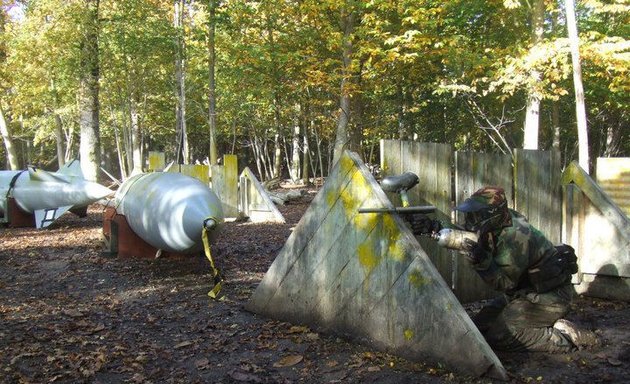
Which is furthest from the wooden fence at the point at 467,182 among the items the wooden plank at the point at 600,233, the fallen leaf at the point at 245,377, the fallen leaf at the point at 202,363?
the fallen leaf at the point at 202,363

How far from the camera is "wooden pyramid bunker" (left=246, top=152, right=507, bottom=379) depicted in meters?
3.71

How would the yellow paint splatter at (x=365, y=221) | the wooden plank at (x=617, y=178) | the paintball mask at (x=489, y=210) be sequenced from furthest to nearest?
the wooden plank at (x=617, y=178)
the yellow paint splatter at (x=365, y=221)
the paintball mask at (x=489, y=210)

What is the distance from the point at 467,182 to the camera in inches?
207

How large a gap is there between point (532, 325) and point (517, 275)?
45cm

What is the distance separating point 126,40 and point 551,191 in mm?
16757

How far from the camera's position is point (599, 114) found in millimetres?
25031

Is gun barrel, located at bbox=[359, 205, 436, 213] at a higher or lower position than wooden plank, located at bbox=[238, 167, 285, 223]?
higher

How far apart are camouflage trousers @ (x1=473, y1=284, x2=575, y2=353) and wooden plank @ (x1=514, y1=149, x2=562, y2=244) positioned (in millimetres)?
1541

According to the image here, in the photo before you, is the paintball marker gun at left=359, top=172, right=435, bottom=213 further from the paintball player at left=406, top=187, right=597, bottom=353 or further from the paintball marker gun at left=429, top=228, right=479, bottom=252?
the paintball marker gun at left=429, top=228, right=479, bottom=252

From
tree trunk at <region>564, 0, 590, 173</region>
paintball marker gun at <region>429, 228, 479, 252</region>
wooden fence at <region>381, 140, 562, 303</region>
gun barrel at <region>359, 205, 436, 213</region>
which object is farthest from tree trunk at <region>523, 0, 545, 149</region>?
paintball marker gun at <region>429, 228, 479, 252</region>

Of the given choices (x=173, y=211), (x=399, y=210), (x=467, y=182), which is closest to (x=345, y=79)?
(x=173, y=211)

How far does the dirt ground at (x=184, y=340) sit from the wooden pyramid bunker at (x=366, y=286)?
0.13 metres

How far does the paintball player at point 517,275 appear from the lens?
4.03 meters

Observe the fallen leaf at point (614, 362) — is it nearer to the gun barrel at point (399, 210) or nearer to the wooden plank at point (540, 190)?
the gun barrel at point (399, 210)
